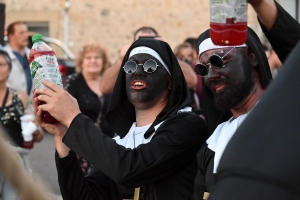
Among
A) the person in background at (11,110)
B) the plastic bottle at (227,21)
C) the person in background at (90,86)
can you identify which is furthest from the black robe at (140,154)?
the person in background at (11,110)

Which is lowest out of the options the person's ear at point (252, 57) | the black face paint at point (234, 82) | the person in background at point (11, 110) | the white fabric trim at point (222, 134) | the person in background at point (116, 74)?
the person in background at point (11, 110)

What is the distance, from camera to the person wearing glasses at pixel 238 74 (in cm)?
334

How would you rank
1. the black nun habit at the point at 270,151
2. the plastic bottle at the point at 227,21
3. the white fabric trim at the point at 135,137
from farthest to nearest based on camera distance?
the white fabric trim at the point at 135,137 → the plastic bottle at the point at 227,21 → the black nun habit at the point at 270,151

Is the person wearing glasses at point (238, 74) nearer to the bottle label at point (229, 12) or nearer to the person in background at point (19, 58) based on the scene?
the bottle label at point (229, 12)

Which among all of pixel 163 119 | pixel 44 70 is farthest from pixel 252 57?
pixel 44 70

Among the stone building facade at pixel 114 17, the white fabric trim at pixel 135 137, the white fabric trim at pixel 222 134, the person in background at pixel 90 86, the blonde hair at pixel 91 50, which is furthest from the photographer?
the stone building facade at pixel 114 17

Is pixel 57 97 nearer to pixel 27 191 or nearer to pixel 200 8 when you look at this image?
pixel 27 191

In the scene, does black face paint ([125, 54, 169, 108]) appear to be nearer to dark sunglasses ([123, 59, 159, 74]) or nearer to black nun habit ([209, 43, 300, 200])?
dark sunglasses ([123, 59, 159, 74])

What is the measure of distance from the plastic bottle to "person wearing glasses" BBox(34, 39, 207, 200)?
3.44 feet

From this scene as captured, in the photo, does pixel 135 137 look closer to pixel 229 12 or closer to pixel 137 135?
pixel 137 135

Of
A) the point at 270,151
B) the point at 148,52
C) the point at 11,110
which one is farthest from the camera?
the point at 11,110

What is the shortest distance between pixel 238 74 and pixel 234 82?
1.7 inches

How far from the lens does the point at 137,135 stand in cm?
396

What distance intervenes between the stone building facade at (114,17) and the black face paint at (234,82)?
18071 mm
